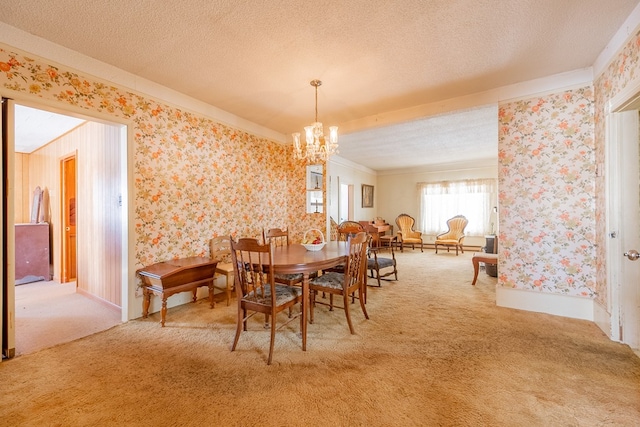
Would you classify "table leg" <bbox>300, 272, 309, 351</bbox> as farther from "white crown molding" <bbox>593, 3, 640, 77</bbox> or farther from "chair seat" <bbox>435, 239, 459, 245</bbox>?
"chair seat" <bbox>435, 239, 459, 245</bbox>

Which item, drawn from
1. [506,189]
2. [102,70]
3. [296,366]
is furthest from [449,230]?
[102,70]

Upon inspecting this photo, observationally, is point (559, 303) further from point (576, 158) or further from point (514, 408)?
point (514, 408)

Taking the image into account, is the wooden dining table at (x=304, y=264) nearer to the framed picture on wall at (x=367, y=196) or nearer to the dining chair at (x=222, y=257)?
the dining chair at (x=222, y=257)

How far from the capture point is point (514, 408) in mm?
1542

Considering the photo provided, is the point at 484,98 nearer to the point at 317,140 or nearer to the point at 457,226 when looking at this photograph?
the point at 317,140

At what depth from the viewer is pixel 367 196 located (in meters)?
8.62

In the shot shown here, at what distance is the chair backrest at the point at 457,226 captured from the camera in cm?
727

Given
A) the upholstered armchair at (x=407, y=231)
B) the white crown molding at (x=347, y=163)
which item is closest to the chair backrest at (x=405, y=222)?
the upholstered armchair at (x=407, y=231)

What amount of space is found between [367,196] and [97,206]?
6.76 m

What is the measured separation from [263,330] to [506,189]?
3.07 metres

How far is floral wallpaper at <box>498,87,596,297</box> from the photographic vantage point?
109 inches

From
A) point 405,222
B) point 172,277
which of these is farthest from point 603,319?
point 405,222

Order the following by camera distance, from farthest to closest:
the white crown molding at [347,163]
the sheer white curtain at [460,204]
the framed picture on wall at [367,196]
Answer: the framed picture on wall at [367,196], the sheer white curtain at [460,204], the white crown molding at [347,163]

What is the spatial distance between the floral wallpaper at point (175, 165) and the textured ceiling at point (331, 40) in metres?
0.30
